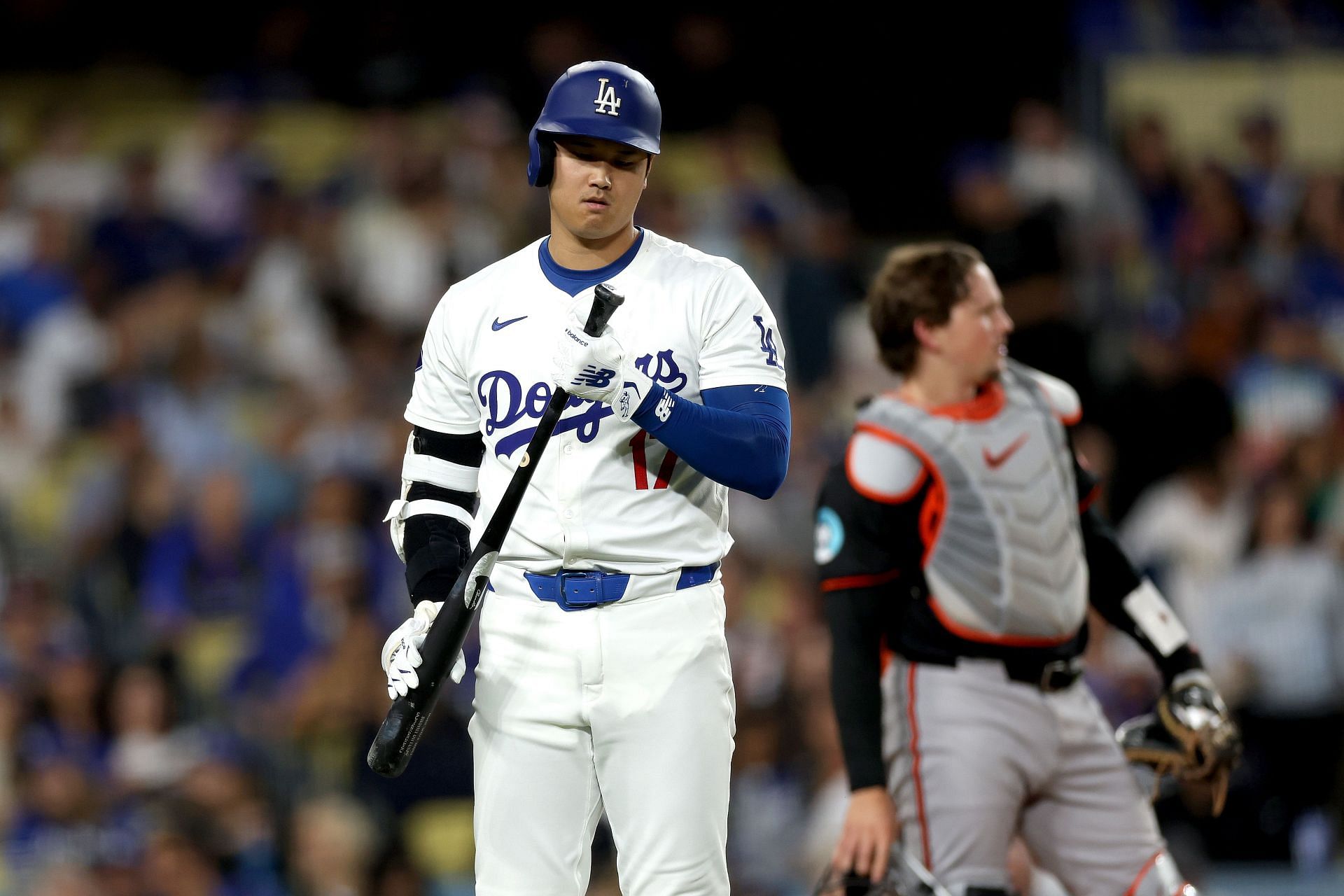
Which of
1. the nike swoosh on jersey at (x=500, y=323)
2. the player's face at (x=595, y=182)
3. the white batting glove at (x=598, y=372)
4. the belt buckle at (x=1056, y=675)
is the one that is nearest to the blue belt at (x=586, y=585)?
the white batting glove at (x=598, y=372)

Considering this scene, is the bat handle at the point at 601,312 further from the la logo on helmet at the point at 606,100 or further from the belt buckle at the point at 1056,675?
the belt buckle at the point at 1056,675

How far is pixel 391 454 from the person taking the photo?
28.2 feet

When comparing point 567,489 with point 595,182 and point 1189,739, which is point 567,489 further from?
point 1189,739

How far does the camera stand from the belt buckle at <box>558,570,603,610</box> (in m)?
3.35

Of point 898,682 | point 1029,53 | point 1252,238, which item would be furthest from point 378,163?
point 898,682

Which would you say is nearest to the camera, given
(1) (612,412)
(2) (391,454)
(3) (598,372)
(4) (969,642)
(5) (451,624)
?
(3) (598,372)

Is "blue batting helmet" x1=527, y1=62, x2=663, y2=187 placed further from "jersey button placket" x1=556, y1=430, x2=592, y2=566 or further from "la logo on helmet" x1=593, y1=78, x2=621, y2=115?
"jersey button placket" x1=556, y1=430, x2=592, y2=566

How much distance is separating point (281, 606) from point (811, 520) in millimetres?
2589

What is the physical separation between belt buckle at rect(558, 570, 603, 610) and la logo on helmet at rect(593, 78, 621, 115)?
2.84 feet

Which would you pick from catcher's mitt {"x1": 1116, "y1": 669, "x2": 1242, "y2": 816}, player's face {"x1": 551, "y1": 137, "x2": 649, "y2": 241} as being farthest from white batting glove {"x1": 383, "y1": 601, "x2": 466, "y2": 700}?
catcher's mitt {"x1": 1116, "y1": 669, "x2": 1242, "y2": 816}

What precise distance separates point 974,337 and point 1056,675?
2.61 feet

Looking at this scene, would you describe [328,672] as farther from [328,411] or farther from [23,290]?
[23,290]

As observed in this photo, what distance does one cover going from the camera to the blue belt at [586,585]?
3.35m

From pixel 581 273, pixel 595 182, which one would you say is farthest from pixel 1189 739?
pixel 595 182
